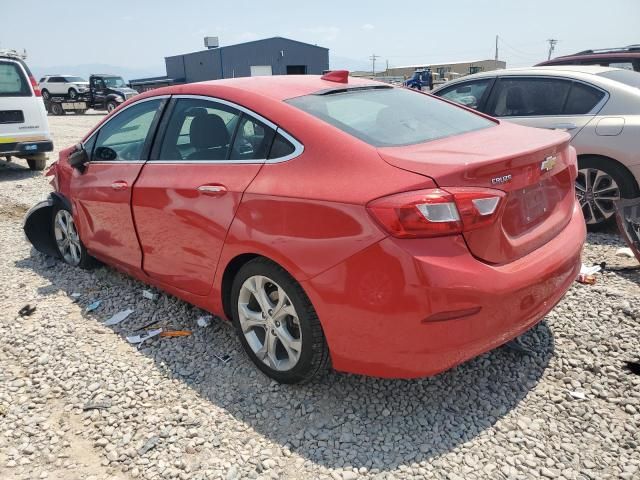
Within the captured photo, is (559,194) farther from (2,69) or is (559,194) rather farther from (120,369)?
(2,69)

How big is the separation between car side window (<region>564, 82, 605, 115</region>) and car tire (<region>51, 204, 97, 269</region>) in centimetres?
488

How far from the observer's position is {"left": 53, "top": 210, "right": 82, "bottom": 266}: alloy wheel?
471 cm

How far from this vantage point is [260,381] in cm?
299

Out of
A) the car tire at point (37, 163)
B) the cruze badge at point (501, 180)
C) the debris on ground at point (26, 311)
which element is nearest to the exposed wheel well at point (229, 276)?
the cruze badge at point (501, 180)

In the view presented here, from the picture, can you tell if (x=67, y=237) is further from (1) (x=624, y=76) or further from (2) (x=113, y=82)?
(2) (x=113, y=82)

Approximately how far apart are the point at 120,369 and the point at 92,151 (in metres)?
1.93

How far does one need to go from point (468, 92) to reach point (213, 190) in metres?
4.21

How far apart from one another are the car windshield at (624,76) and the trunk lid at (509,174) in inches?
119

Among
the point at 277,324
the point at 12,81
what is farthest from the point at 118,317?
the point at 12,81

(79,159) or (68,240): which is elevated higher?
(79,159)

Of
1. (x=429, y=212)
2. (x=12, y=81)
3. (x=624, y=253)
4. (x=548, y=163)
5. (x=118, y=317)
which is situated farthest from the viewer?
(x=12, y=81)

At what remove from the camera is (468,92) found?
6.10 m

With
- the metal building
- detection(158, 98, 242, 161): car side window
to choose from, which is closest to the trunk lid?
detection(158, 98, 242, 161): car side window

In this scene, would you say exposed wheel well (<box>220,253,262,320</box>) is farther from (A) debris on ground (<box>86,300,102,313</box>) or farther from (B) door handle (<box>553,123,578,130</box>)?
(B) door handle (<box>553,123,578,130</box>)
